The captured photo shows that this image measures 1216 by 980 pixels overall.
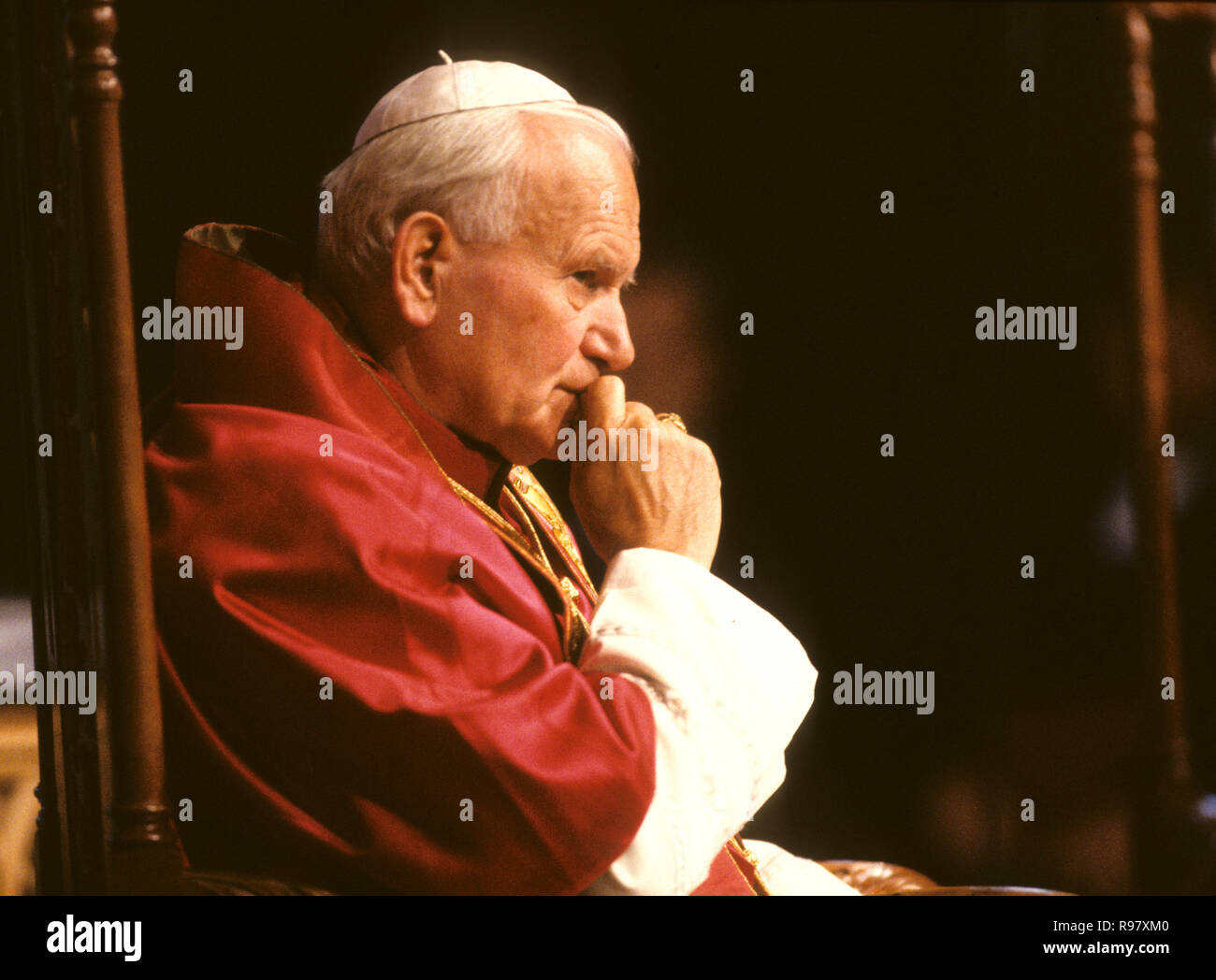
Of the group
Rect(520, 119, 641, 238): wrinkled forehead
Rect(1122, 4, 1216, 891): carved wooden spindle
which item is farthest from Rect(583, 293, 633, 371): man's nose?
Rect(1122, 4, 1216, 891): carved wooden spindle

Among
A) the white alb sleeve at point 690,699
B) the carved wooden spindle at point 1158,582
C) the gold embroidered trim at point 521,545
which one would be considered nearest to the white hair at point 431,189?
the gold embroidered trim at point 521,545

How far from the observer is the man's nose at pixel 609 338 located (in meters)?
1.98

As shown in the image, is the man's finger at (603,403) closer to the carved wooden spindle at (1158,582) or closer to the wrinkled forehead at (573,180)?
the wrinkled forehead at (573,180)

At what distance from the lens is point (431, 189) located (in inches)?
74.2

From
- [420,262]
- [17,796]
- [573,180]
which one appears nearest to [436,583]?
[420,262]

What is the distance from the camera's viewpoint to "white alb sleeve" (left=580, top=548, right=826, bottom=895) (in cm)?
179

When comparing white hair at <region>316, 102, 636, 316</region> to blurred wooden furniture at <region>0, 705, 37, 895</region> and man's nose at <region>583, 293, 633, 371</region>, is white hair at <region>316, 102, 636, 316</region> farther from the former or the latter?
blurred wooden furniture at <region>0, 705, 37, 895</region>

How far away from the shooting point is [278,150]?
2.01 meters

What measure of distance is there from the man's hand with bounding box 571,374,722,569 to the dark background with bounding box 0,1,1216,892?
136 millimetres

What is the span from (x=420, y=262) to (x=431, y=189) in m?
0.10

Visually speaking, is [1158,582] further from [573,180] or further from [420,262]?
[420,262]

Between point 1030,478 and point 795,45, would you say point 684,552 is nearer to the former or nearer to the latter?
point 1030,478

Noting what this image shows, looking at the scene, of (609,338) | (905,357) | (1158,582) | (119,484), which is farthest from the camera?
(1158,582)

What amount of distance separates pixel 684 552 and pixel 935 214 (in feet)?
2.57
